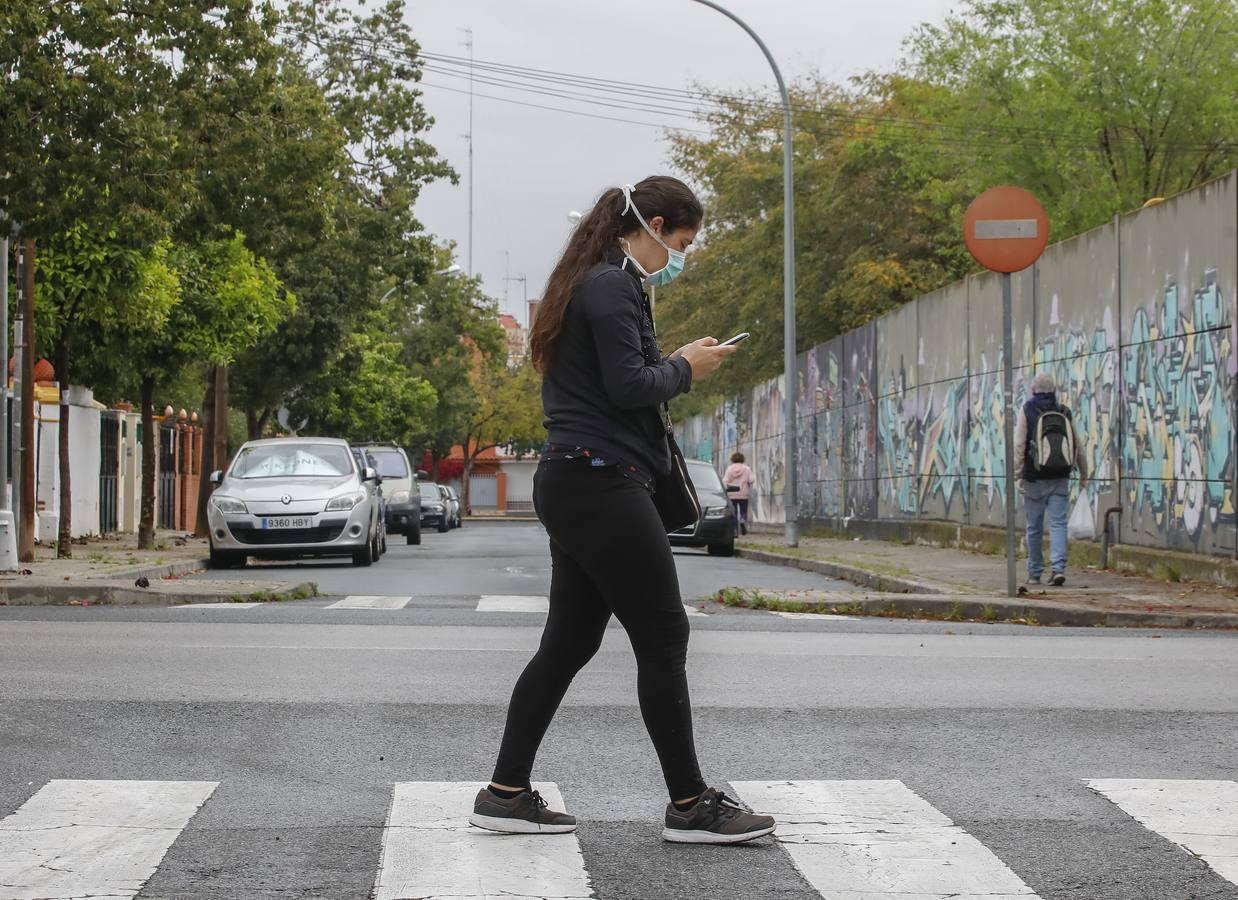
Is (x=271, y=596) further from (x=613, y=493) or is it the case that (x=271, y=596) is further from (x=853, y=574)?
(x=613, y=493)

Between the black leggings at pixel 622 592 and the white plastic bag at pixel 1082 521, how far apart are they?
1440 centimetres

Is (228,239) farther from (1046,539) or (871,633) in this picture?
(871,633)

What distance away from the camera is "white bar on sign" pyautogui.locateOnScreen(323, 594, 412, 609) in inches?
542

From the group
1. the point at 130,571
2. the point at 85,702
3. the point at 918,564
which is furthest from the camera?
the point at 918,564

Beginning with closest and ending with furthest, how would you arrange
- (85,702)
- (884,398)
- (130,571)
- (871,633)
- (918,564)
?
(85,702) → (871,633) → (130,571) → (918,564) → (884,398)

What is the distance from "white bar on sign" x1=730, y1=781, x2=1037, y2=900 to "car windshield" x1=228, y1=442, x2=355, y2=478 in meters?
16.9

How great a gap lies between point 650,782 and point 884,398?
22997 millimetres

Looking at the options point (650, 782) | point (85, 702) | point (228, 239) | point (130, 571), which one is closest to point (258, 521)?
point (130, 571)

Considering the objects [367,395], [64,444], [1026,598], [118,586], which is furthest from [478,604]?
[367,395]

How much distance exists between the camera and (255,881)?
457 cm

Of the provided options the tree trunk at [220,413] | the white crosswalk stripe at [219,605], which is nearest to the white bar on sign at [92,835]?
the white crosswalk stripe at [219,605]

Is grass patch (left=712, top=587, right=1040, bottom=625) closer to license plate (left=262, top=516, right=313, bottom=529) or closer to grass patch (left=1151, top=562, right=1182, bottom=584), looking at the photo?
grass patch (left=1151, top=562, right=1182, bottom=584)

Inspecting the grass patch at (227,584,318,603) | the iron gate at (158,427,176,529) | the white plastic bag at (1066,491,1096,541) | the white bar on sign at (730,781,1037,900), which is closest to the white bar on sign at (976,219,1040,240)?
the white plastic bag at (1066,491,1096,541)

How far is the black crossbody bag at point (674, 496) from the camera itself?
16.9 ft
